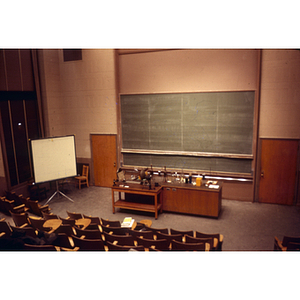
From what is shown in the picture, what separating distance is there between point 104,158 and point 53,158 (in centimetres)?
200

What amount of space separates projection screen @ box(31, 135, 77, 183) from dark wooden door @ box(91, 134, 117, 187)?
48.2 inches

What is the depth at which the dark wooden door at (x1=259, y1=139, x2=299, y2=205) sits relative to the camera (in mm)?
7230

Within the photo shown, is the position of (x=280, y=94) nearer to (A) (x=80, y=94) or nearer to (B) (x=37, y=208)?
(A) (x=80, y=94)

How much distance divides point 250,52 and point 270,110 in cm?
176

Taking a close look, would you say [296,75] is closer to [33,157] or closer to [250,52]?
[250,52]

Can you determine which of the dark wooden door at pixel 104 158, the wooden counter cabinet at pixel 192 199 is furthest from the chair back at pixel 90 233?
the dark wooden door at pixel 104 158

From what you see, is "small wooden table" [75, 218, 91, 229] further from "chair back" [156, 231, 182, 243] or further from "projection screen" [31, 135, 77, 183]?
"projection screen" [31, 135, 77, 183]

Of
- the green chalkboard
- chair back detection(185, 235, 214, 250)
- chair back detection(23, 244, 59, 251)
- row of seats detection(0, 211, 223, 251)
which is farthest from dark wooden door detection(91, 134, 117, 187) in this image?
chair back detection(23, 244, 59, 251)

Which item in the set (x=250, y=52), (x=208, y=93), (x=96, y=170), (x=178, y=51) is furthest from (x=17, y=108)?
(x=250, y=52)

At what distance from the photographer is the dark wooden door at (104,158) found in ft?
30.3

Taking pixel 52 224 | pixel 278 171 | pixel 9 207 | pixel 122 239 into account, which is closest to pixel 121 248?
pixel 122 239

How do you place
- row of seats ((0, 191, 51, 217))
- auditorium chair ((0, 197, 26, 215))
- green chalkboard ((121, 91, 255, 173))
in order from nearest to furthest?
auditorium chair ((0, 197, 26, 215)), row of seats ((0, 191, 51, 217)), green chalkboard ((121, 91, 255, 173))

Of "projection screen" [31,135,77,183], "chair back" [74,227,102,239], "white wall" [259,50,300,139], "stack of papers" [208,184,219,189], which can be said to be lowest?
"chair back" [74,227,102,239]

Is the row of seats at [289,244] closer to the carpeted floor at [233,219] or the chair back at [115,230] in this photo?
the carpeted floor at [233,219]
